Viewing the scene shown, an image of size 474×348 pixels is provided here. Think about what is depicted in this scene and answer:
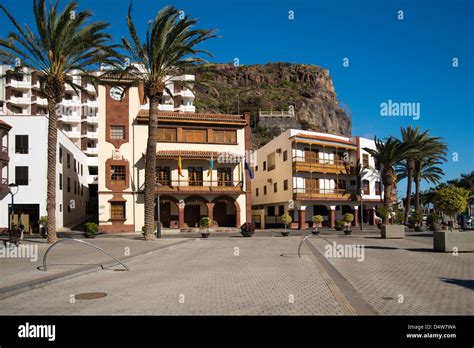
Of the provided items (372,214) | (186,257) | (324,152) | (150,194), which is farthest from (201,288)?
(372,214)

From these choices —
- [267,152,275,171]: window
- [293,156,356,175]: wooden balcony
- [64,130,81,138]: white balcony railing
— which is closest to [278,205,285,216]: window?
[267,152,275,171]: window

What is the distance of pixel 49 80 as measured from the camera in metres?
25.2

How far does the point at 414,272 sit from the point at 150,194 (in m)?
18.3

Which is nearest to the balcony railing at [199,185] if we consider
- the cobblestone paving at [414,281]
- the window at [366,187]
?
the window at [366,187]

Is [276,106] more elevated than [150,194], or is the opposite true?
[276,106]

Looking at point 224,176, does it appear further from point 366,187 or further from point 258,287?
point 258,287

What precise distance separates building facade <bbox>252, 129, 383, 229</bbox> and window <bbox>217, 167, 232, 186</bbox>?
7394mm

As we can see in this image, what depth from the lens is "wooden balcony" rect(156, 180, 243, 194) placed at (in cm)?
4328

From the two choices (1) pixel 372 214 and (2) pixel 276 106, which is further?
(2) pixel 276 106

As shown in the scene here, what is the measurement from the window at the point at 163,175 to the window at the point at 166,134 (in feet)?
9.89

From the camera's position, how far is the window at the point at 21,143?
4081 centimetres

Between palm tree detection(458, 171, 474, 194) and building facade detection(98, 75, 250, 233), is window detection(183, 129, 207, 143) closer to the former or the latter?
building facade detection(98, 75, 250, 233)

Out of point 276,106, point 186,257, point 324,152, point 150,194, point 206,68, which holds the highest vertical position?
point 276,106
